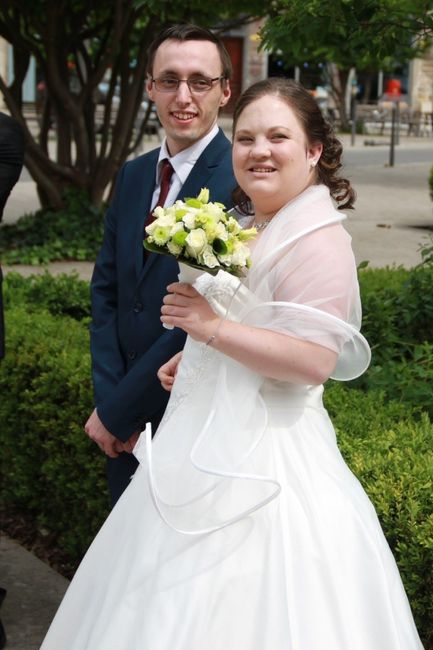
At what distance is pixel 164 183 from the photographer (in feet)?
11.4

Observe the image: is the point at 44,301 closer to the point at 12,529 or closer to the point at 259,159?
the point at 12,529

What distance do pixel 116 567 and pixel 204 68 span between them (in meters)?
1.46

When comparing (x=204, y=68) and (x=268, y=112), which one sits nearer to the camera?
(x=268, y=112)

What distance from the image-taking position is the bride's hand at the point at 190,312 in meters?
2.61

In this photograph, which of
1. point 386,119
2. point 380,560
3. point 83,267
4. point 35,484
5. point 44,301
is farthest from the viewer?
point 386,119

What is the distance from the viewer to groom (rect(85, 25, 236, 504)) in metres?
3.29

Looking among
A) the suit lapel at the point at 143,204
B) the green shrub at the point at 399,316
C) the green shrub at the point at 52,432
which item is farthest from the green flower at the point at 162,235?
the green shrub at the point at 399,316

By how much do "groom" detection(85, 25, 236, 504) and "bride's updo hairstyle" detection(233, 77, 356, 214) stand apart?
1.58ft

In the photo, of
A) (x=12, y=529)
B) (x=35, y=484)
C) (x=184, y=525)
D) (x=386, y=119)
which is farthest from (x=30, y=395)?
(x=386, y=119)

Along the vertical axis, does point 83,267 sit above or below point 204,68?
below

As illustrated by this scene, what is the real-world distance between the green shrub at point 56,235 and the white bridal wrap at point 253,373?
8.90 meters

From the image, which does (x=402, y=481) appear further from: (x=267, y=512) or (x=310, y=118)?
(x=310, y=118)

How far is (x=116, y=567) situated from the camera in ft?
9.07

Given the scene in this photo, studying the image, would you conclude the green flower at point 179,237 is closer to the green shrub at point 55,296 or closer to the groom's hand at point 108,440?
the groom's hand at point 108,440
